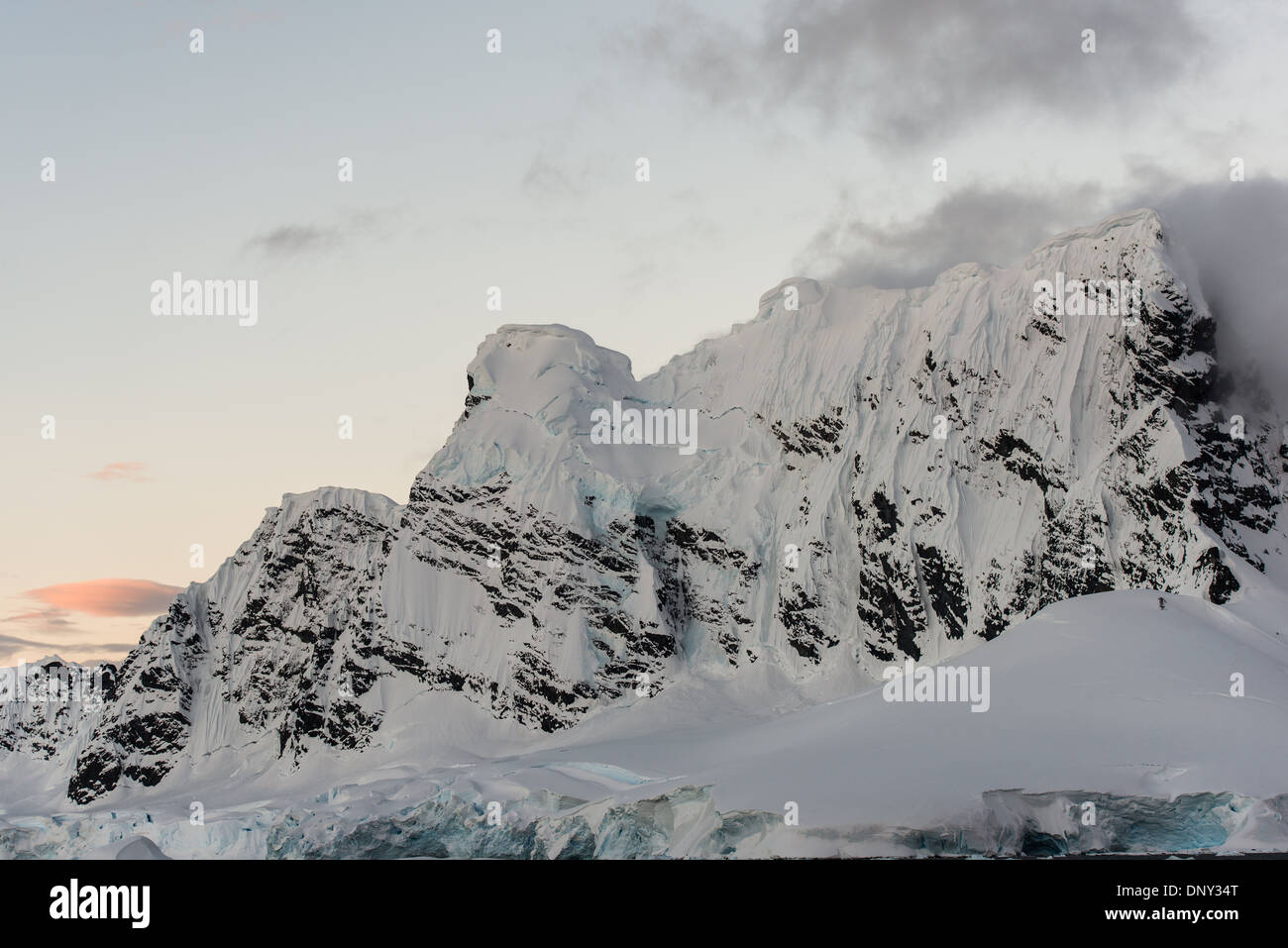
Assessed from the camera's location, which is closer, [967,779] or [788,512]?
[967,779]

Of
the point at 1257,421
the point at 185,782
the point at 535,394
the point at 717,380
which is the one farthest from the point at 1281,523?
the point at 185,782

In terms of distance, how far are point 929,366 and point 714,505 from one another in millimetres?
27498

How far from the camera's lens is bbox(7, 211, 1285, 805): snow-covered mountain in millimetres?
149375

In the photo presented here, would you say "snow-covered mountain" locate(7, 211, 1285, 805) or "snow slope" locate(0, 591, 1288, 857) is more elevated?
"snow-covered mountain" locate(7, 211, 1285, 805)

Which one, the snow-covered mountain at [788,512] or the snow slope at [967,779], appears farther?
the snow-covered mountain at [788,512]

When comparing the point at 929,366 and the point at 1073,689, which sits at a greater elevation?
the point at 929,366

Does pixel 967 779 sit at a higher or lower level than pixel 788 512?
lower

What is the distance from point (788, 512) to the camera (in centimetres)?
17075

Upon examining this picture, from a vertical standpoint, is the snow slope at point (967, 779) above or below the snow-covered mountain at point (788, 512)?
below

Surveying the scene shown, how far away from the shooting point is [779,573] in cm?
16762

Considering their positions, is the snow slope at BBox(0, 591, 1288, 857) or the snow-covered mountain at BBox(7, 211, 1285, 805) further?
the snow-covered mountain at BBox(7, 211, 1285, 805)

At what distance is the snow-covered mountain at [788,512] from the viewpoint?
149375 mm

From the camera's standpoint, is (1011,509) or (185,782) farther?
(185,782)

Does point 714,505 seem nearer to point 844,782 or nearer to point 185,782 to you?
point 185,782
